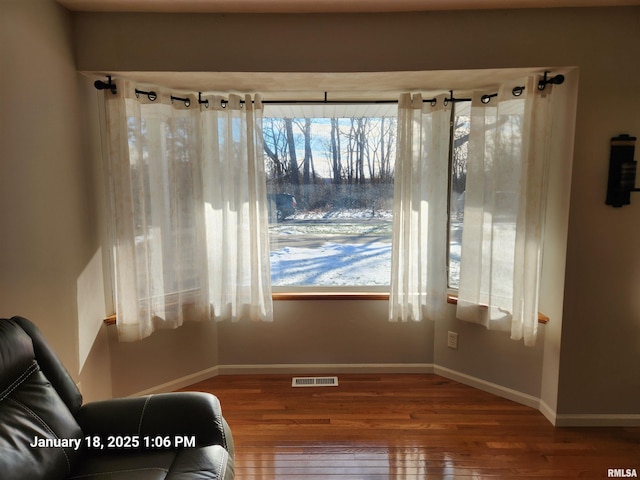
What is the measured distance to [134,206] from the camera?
7.32ft

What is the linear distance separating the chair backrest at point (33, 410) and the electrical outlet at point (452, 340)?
7.44 ft

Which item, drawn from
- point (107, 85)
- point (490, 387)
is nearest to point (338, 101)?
point (107, 85)

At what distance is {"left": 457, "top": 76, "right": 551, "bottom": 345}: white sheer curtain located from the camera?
7.01 feet

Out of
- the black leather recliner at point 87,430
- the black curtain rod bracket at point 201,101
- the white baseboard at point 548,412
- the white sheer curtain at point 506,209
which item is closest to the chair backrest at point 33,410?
the black leather recliner at point 87,430

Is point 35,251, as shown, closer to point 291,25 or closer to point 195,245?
point 195,245

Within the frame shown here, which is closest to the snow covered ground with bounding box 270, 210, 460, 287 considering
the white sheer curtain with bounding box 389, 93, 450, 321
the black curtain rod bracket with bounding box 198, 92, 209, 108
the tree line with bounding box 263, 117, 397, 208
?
the tree line with bounding box 263, 117, 397, 208

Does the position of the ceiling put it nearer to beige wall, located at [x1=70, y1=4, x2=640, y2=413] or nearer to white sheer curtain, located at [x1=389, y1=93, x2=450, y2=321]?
beige wall, located at [x1=70, y1=4, x2=640, y2=413]

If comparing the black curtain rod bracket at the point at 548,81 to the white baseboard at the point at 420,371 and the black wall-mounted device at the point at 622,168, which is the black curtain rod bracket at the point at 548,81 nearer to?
the black wall-mounted device at the point at 622,168

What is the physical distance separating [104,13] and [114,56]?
226mm

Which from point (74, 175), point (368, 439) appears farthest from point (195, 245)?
point (368, 439)

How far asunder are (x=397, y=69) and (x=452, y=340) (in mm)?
1871

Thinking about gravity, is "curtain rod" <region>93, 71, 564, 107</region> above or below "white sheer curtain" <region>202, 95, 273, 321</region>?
above

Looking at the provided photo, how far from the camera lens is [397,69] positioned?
6.76 ft

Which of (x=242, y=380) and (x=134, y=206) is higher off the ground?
(x=134, y=206)
